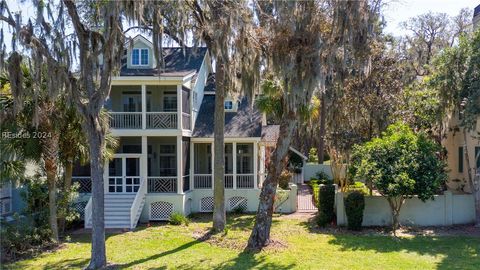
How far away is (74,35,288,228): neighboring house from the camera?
20.0 m

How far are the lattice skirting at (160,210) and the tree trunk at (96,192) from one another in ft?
25.8

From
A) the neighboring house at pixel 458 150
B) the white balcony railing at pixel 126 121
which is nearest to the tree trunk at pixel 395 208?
the neighboring house at pixel 458 150

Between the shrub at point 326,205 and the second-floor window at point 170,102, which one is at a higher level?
the second-floor window at point 170,102

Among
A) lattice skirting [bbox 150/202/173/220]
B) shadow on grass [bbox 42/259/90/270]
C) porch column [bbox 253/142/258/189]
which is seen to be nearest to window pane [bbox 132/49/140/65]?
lattice skirting [bbox 150/202/173/220]

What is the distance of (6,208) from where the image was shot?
18.2m

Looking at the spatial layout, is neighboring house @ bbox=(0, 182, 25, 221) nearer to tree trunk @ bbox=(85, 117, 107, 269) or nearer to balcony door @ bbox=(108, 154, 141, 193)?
balcony door @ bbox=(108, 154, 141, 193)

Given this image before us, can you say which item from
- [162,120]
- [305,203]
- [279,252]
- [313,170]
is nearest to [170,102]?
[162,120]

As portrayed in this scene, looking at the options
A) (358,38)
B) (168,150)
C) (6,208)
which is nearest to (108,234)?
(6,208)

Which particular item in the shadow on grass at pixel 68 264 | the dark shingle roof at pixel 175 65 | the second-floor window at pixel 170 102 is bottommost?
the shadow on grass at pixel 68 264

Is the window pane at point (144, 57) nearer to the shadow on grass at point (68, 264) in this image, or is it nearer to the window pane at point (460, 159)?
the shadow on grass at point (68, 264)

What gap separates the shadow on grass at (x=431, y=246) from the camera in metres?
12.1

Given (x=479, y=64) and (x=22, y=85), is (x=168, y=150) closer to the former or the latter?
(x=22, y=85)

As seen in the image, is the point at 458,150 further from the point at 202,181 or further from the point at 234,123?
the point at 202,181

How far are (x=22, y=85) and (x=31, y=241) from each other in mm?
5279
